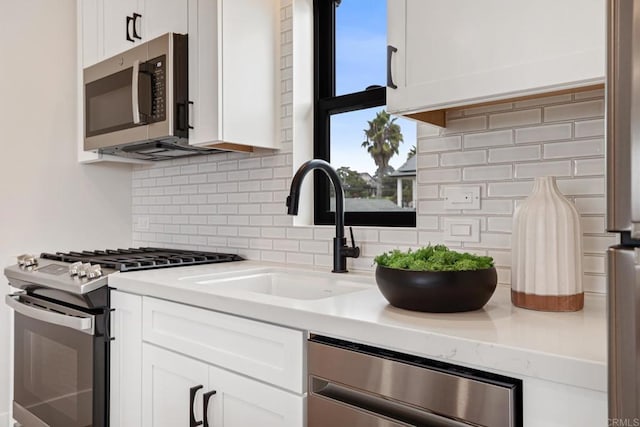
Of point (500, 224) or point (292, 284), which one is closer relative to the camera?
point (500, 224)

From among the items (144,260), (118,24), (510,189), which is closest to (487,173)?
(510,189)

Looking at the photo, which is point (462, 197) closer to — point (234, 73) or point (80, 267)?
point (234, 73)

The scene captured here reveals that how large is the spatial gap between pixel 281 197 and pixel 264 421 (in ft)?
3.58

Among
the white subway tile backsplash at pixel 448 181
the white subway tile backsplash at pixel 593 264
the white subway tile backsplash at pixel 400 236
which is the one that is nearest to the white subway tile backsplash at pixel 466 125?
the white subway tile backsplash at pixel 448 181

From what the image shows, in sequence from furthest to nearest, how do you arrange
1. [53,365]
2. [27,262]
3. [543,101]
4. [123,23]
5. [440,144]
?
[123,23], [27,262], [53,365], [440,144], [543,101]

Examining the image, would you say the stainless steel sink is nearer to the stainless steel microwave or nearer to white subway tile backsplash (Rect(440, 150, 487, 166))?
white subway tile backsplash (Rect(440, 150, 487, 166))

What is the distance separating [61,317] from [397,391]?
1.42 meters

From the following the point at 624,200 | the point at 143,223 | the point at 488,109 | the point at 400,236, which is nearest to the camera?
the point at 624,200

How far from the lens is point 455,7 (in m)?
1.20

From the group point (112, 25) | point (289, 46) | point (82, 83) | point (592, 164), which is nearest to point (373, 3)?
point (289, 46)

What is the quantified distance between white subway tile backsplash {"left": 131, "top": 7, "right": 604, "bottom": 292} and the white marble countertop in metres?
0.24

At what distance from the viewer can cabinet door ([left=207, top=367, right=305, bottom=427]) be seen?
1.12 m

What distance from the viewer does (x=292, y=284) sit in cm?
182

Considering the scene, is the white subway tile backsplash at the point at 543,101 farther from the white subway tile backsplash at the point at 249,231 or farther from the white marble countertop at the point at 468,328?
the white subway tile backsplash at the point at 249,231
